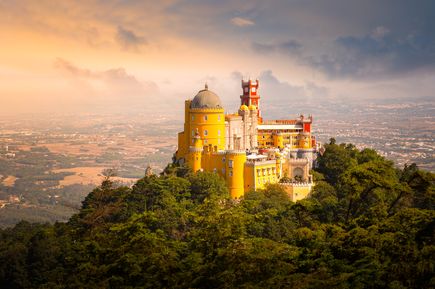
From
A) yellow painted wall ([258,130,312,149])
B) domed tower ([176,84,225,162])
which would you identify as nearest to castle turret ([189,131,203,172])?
domed tower ([176,84,225,162])

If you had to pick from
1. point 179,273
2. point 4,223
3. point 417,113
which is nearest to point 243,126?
point 179,273

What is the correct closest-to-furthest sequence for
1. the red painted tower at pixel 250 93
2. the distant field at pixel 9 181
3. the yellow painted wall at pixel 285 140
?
the yellow painted wall at pixel 285 140, the red painted tower at pixel 250 93, the distant field at pixel 9 181

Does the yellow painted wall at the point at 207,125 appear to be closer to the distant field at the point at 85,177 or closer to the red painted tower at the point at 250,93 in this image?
the red painted tower at the point at 250,93

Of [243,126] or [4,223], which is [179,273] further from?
[4,223]

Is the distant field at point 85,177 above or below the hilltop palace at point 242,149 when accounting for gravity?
below

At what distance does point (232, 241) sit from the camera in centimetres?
3653

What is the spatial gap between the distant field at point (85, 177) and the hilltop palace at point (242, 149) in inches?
3089

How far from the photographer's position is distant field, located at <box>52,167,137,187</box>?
154 metres

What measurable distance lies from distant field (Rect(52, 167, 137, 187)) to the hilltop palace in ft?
257

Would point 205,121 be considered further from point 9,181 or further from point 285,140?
point 9,181

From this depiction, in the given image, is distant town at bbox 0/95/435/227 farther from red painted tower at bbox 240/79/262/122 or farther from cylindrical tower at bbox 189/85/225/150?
cylindrical tower at bbox 189/85/225/150

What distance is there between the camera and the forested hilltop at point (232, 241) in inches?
1171

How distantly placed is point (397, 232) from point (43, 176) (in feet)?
458

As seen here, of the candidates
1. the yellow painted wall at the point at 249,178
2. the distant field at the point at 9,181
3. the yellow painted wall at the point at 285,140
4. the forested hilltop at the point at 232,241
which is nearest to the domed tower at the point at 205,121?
the forested hilltop at the point at 232,241
